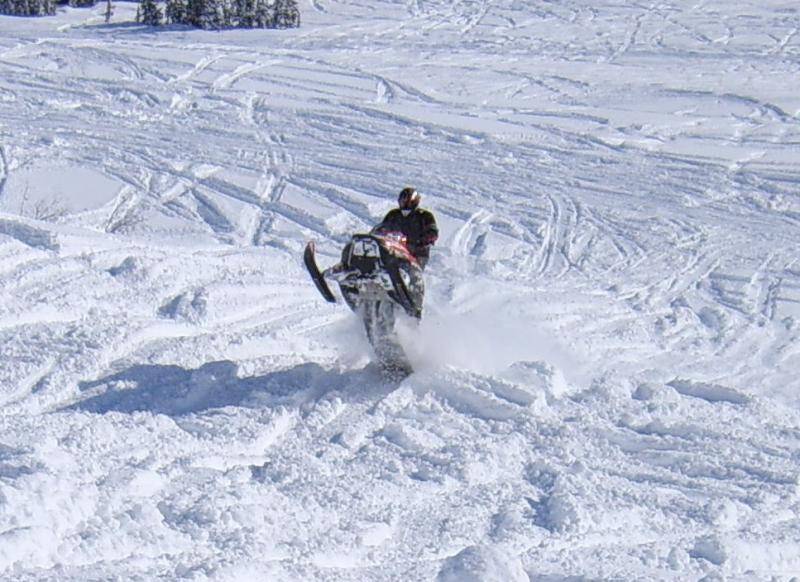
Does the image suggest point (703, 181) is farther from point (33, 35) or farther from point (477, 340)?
point (33, 35)

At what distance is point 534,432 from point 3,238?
17.7 feet

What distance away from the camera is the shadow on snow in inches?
303

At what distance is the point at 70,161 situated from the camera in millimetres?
19312

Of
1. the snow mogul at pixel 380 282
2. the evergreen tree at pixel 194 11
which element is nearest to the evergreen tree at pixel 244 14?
the evergreen tree at pixel 194 11

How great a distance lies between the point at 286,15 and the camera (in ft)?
129

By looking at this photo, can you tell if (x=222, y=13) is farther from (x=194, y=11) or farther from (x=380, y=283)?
(x=380, y=283)

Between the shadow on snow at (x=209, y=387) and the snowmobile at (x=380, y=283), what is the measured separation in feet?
0.67

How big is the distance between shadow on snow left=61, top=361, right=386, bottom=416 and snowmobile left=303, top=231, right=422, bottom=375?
0.20 metres

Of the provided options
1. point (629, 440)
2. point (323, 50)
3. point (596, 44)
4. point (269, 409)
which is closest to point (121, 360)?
point (269, 409)

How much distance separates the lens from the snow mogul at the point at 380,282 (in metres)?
8.33

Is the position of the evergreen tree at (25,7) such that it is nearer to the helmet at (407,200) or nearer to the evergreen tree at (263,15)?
the evergreen tree at (263,15)

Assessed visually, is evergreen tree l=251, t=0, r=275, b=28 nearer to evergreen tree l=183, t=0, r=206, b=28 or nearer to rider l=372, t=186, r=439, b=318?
evergreen tree l=183, t=0, r=206, b=28

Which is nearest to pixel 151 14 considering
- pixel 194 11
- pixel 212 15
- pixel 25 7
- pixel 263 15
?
pixel 194 11

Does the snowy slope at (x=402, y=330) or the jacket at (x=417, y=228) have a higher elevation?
the jacket at (x=417, y=228)
